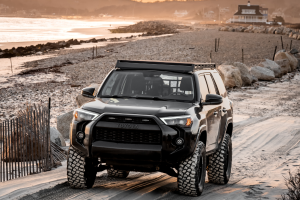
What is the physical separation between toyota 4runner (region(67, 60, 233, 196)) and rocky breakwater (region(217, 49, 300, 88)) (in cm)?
1527

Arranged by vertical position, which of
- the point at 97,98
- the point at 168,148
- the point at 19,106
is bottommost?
the point at 19,106

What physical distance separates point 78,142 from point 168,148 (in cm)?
122

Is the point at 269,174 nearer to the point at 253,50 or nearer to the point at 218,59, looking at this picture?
the point at 218,59

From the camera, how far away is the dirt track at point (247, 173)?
6348mm

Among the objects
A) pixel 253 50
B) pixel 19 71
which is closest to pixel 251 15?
pixel 253 50

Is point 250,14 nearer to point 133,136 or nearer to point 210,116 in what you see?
point 210,116

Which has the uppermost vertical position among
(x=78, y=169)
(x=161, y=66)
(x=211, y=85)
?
(x=161, y=66)

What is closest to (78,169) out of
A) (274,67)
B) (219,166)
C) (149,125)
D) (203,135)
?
(149,125)

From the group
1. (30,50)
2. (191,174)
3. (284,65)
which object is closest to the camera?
(191,174)

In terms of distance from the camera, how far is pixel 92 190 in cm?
639

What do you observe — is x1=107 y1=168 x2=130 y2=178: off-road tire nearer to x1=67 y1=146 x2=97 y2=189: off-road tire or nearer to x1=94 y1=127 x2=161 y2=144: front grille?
x1=67 y1=146 x2=97 y2=189: off-road tire

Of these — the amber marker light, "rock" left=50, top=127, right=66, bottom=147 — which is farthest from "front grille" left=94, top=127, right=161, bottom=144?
"rock" left=50, top=127, right=66, bottom=147

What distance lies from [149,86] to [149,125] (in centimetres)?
133

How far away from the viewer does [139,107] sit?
587 cm
